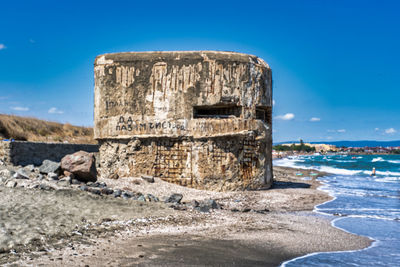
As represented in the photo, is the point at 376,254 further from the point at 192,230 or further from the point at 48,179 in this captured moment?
the point at 48,179

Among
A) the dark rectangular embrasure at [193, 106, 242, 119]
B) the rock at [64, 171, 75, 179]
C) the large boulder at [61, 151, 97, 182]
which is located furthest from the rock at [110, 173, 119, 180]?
the dark rectangular embrasure at [193, 106, 242, 119]

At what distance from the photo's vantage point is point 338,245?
5812 mm

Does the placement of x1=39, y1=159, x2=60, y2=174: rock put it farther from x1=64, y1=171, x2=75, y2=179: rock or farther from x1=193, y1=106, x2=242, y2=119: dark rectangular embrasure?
x1=193, y1=106, x2=242, y2=119: dark rectangular embrasure

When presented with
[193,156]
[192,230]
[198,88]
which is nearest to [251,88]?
[198,88]

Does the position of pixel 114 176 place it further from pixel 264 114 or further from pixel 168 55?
pixel 264 114

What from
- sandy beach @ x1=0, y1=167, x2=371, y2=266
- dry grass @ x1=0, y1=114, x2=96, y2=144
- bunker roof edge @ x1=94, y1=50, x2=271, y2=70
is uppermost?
bunker roof edge @ x1=94, y1=50, x2=271, y2=70

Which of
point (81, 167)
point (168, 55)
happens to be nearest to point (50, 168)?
point (81, 167)

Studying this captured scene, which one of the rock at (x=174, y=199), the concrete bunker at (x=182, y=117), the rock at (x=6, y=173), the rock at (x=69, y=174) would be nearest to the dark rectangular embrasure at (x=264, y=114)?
the concrete bunker at (x=182, y=117)

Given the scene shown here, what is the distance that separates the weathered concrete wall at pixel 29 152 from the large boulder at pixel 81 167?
2.21m

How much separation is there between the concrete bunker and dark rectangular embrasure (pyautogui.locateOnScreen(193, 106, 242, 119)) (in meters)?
0.03

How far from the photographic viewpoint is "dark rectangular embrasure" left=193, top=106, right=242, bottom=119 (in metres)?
10.8

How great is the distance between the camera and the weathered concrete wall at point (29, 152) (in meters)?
10.4

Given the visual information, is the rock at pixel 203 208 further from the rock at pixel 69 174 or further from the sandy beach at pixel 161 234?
the rock at pixel 69 174

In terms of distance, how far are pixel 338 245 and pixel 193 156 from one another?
528 centimetres
